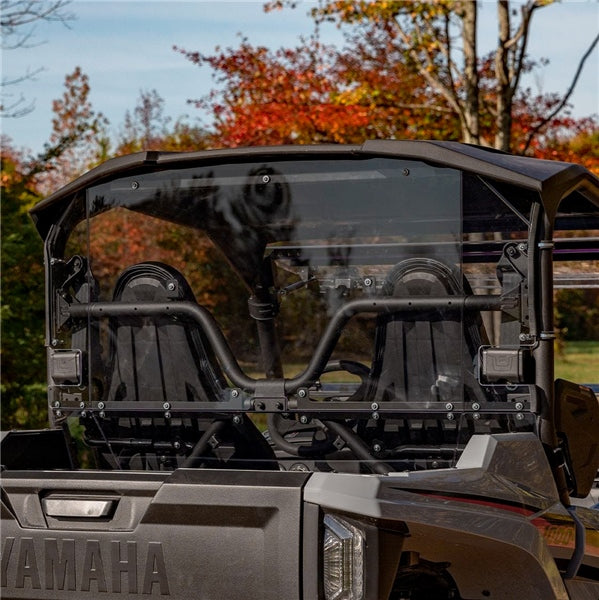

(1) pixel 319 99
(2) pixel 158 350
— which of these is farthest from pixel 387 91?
(2) pixel 158 350

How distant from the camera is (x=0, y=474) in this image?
3734mm

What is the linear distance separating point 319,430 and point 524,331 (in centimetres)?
82

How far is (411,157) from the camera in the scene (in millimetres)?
3779

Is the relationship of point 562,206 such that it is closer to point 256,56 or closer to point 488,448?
point 488,448

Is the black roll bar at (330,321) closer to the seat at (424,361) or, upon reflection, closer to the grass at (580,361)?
the seat at (424,361)

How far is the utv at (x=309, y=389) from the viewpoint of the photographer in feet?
10.8

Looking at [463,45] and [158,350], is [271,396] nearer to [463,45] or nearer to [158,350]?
[158,350]

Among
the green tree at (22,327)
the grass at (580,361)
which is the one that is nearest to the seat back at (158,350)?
the green tree at (22,327)

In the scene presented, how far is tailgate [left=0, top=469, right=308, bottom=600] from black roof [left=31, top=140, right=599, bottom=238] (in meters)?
1.13

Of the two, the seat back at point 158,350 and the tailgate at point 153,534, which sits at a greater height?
the seat back at point 158,350

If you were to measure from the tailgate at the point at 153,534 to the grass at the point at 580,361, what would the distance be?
1818 centimetres

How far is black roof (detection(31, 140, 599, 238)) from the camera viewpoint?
3.72 meters

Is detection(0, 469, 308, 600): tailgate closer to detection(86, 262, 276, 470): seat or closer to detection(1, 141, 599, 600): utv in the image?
detection(1, 141, 599, 600): utv

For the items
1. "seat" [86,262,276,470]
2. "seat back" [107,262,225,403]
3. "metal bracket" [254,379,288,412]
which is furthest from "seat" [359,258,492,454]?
"seat back" [107,262,225,403]
